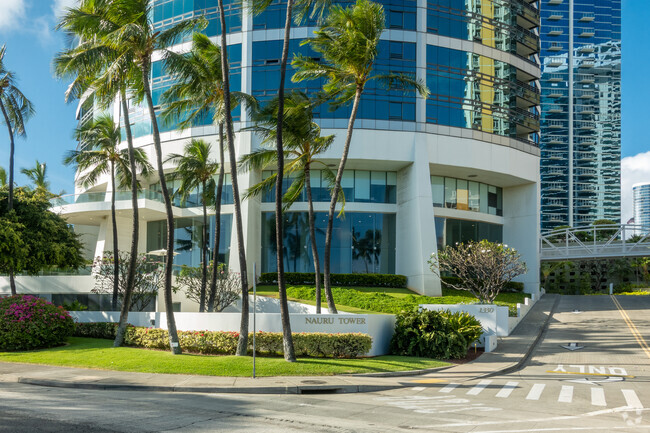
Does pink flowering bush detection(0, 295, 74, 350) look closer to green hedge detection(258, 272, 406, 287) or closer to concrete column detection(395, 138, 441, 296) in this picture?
green hedge detection(258, 272, 406, 287)

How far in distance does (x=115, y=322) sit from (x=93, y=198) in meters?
13.9

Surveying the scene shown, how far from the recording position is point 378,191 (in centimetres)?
4278

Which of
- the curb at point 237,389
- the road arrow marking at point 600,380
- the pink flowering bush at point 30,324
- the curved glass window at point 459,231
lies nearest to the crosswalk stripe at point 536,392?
the road arrow marking at point 600,380

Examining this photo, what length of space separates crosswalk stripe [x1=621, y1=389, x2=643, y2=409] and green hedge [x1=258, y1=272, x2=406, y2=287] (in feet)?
80.8

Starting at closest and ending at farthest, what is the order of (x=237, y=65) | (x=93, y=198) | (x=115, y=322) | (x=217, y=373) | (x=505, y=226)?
(x=217, y=373) → (x=115, y=322) → (x=93, y=198) → (x=237, y=65) → (x=505, y=226)

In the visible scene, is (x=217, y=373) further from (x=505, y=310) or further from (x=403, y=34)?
(x=403, y=34)

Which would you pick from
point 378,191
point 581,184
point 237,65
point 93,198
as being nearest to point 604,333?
point 378,191

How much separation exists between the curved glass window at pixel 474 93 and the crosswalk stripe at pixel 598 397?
27.4 meters

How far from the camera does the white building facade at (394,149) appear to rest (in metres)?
39.8

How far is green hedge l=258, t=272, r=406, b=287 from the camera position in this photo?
39.3 metres

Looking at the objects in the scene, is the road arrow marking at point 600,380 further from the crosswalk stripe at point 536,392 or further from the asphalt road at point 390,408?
the crosswalk stripe at point 536,392

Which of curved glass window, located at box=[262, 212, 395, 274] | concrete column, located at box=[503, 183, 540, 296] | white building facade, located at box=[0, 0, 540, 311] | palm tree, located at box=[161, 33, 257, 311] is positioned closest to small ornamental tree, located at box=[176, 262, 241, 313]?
palm tree, located at box=[161, 33, 257, 311]

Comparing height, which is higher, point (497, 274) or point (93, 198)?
point (93, 198)

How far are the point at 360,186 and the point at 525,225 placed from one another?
13.8 metres
